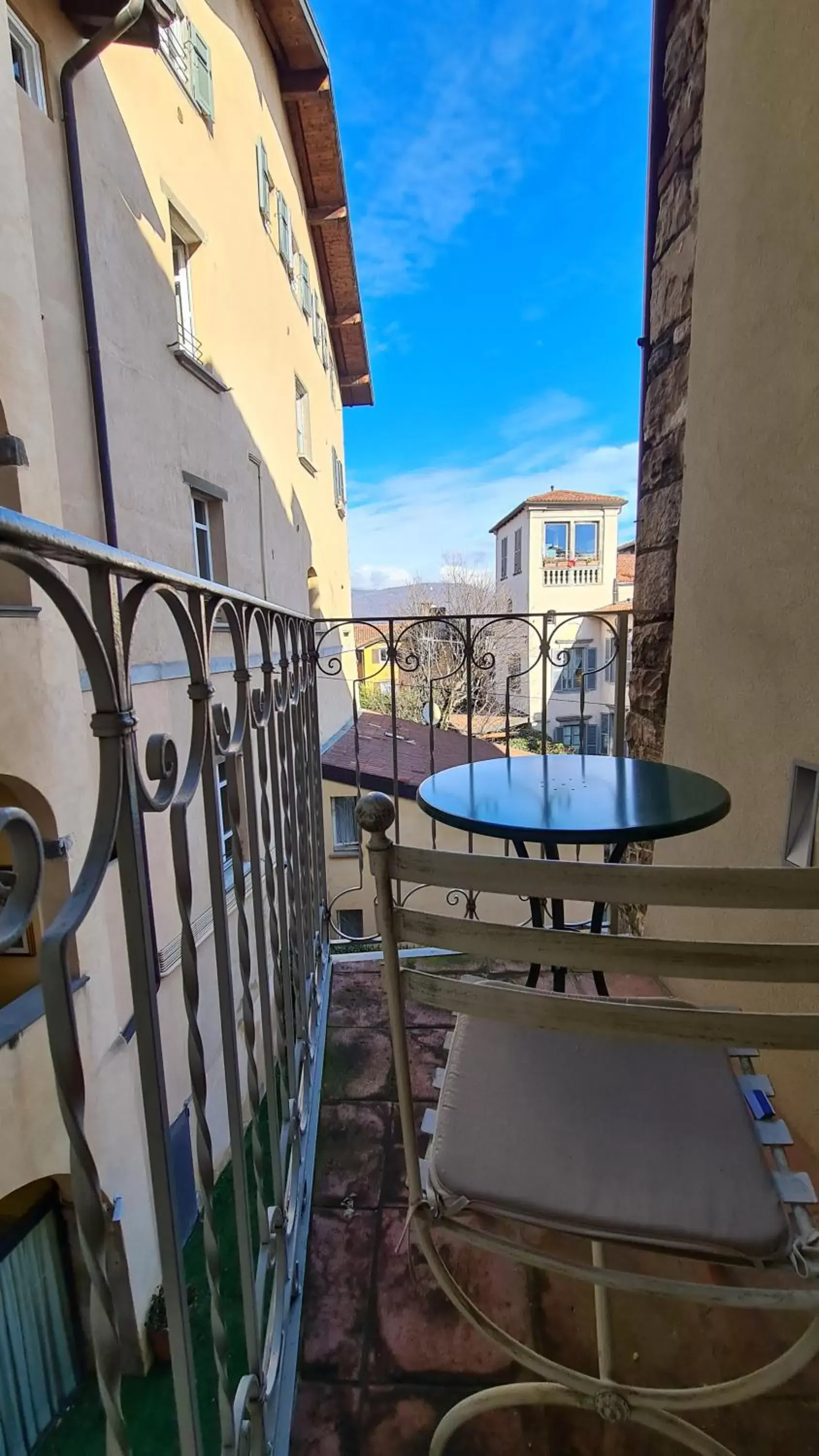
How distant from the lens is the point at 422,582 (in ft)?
70.4

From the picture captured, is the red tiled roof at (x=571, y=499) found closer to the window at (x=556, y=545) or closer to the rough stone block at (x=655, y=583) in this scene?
the window at (x=556, y=545)

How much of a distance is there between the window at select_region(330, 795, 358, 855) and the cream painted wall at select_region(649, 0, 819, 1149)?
5118 mm

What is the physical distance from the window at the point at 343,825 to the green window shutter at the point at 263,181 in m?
7.11

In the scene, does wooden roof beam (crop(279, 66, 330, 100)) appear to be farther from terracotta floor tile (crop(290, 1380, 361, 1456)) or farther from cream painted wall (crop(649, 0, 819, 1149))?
terracotta floor tile (crop(290, 1380, 361, 1456))

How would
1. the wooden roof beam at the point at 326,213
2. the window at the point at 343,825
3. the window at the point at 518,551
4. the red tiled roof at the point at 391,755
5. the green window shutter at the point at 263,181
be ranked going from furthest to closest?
the window at the point at 518,551 → the wooden roof beam at the point at 326,213 → the green window shutter at the point at 263,181 → the window at the point at 343,825 → the red tiled roof at the point at 391,755

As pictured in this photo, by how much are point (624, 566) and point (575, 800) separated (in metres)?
20.3

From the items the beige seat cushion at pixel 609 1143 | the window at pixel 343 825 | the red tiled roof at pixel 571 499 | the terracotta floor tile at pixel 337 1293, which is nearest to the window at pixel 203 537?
the window at pixel 343 825

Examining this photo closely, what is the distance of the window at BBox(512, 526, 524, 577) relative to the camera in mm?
19844

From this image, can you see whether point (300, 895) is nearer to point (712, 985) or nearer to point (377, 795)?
point (377, 795)

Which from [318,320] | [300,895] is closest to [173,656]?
[300,895]

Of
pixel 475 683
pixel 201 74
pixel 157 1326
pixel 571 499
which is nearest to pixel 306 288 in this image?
pixel 201 74

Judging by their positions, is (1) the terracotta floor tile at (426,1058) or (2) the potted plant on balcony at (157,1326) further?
(2) the potted plant on balcony at (157,1326)

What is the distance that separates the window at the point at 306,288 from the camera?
9.81 m

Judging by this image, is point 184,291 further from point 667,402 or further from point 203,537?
point 667,402
